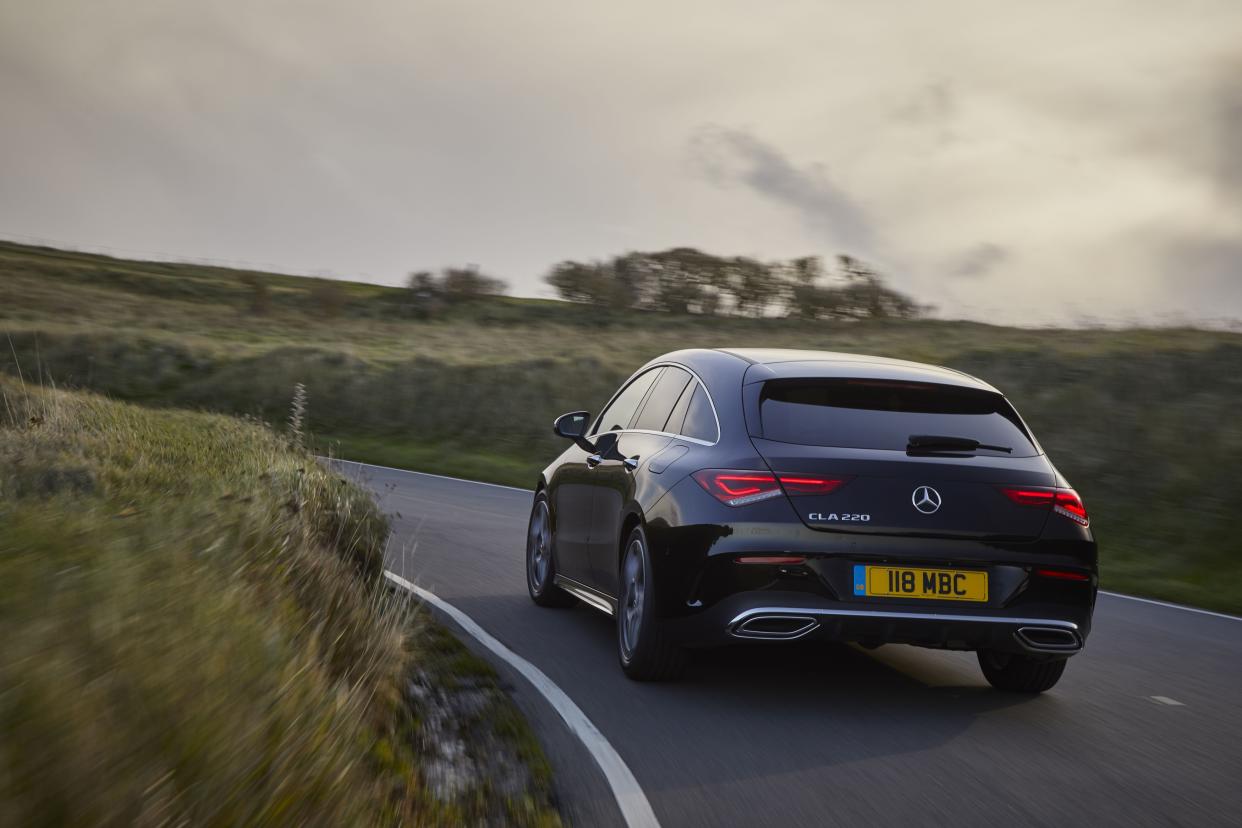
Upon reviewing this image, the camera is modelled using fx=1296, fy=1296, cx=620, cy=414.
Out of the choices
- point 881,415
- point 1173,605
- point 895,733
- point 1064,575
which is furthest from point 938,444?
point 1173,605

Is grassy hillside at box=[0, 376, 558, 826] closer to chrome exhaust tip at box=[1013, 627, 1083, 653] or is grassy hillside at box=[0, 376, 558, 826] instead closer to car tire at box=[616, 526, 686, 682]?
car tire at box=[616, 526, 686, 682]

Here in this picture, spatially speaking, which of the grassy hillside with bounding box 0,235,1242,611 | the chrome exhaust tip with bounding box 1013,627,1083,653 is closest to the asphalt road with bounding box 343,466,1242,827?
the chrome exhaust tip with bounding box 1013,627,1083,653

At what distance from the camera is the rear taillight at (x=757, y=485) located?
5.71m

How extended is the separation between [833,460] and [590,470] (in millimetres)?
2308

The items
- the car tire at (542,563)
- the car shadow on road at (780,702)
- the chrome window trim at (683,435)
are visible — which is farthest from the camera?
the car tire at (542,563)

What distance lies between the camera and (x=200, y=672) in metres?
3.24

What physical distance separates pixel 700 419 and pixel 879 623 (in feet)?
4.62

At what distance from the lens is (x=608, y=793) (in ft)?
15.0

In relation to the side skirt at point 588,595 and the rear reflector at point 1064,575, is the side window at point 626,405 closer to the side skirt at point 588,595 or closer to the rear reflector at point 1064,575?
the side skirt at point 588,595

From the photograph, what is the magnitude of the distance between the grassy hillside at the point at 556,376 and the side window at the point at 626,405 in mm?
5904

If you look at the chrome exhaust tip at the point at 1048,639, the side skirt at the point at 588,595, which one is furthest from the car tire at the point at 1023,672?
the side skirt at the point at 588,595

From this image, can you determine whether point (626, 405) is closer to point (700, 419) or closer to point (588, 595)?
point (588, 595)

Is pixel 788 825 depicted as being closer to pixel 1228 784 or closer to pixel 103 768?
pixel 1228 784

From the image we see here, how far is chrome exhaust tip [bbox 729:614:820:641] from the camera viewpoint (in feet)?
18.5
